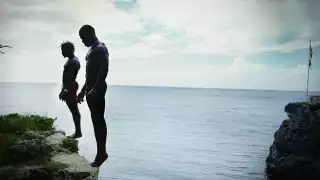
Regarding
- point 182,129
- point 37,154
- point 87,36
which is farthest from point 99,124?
point 182,129

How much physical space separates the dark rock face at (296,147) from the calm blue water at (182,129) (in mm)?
74

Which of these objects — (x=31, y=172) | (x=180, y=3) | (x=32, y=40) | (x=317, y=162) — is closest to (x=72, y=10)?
(x=32, y=40)

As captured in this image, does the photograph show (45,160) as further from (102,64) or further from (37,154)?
(102,64)

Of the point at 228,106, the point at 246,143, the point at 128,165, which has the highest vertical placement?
the point at 228,106

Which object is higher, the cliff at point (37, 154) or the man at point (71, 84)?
the man at point (71, 84)

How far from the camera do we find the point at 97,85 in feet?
8.68

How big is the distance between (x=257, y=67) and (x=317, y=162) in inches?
34.5

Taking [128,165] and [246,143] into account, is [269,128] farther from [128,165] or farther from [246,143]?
[128,165]

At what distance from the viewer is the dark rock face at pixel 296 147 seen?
277 cm

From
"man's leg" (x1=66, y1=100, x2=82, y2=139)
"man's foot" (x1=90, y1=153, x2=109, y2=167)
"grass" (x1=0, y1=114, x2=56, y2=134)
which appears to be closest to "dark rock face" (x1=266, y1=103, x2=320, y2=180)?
"man's foot" (x1=90, y1=153, x2=109, y2=167)

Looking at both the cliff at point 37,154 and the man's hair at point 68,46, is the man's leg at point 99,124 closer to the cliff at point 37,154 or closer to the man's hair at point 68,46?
the cliff at point 37,154

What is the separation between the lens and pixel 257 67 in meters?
3.03

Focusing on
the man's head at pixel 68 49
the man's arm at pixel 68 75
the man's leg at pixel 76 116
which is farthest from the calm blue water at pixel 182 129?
the man's head at pixel 68 49

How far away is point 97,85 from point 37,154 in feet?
2.42
